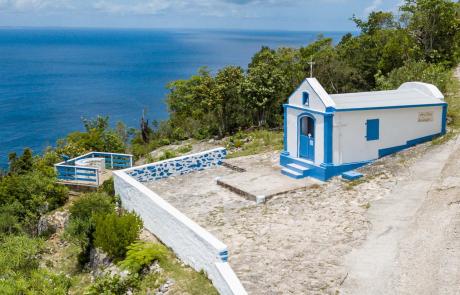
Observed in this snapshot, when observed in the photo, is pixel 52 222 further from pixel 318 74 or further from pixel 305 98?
pixel 318 74

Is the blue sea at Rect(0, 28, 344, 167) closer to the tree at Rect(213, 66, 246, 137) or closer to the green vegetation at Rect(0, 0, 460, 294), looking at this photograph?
the green vegetation at Rect(0, 0, 460, 294)

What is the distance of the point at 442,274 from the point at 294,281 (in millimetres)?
2848

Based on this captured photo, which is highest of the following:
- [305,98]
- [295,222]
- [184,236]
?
[305,98]

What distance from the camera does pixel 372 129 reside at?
17.4 m

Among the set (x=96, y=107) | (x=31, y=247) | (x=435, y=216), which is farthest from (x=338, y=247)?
(x=96, y=107)

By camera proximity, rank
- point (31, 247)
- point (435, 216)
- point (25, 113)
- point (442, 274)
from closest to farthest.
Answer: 1. point (442, 274)
2. point (435, 216)
3. point (31, 247)
4. point (25, 113)

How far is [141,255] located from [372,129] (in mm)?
9196

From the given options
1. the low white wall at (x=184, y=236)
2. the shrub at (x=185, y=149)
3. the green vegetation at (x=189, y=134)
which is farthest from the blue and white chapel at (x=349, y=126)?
the shrub at (x=185, y=149)

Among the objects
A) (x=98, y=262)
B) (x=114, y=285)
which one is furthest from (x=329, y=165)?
(x=114, y=285)

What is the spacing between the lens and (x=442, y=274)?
10141 millimetres

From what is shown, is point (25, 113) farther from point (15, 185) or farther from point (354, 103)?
point (354, 103)

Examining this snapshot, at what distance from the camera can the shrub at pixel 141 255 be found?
11891 millimetres

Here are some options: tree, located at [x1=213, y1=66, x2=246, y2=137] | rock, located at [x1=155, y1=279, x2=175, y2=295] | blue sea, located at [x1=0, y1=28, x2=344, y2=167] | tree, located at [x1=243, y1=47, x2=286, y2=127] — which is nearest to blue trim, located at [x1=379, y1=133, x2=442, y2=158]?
rock, located at [x1=155, y1=279, x2=175, y2=295]

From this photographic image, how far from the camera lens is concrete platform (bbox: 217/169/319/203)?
15653 mm
